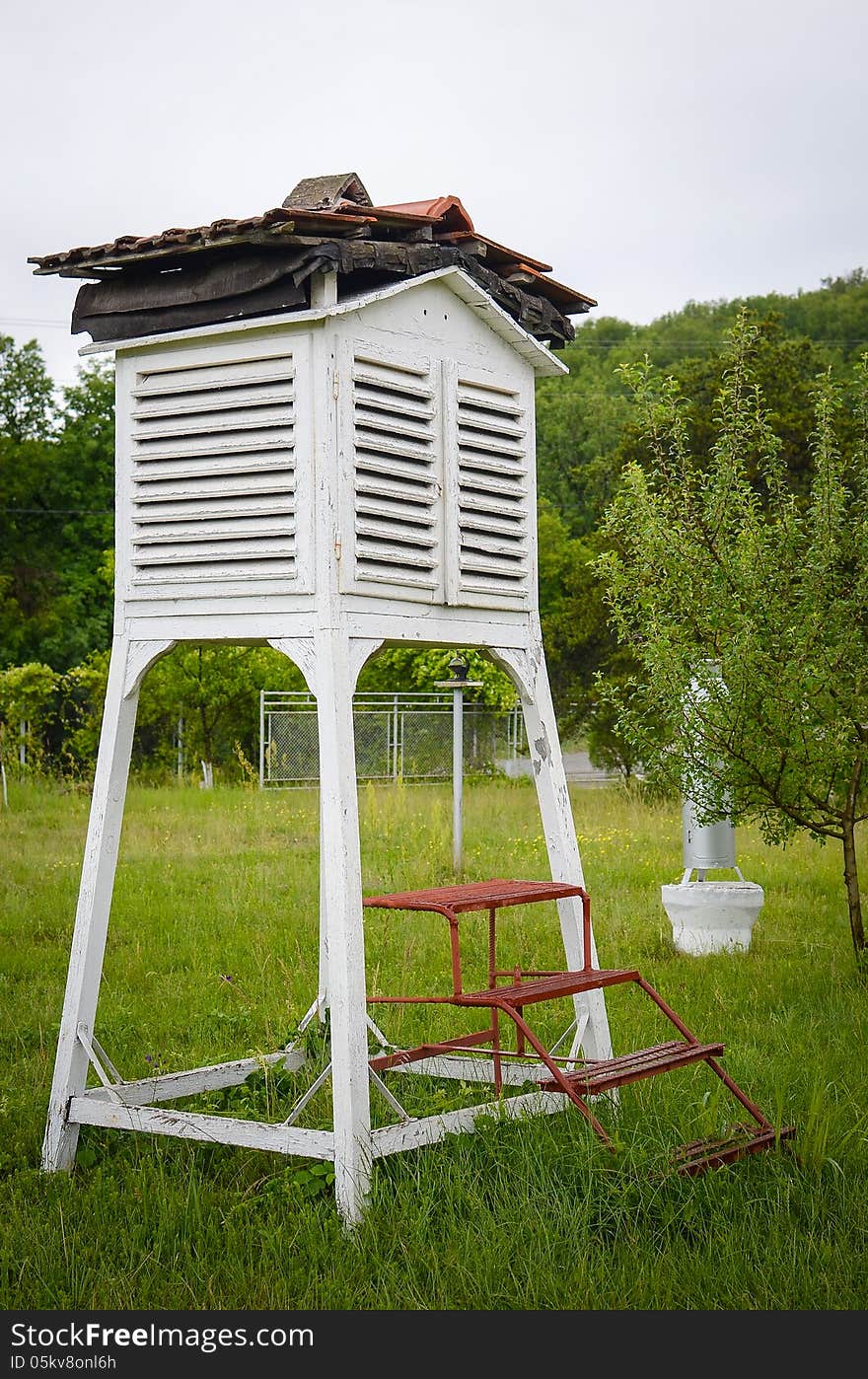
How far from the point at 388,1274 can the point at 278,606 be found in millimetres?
2505

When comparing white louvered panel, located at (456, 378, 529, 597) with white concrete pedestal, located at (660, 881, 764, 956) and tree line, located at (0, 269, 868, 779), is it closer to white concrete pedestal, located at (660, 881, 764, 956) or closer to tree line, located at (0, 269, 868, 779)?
tree line, located at (0, 269, 868, 779)

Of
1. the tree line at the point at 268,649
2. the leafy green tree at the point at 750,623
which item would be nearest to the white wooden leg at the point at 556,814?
the leafy green tree at the point at 750,623

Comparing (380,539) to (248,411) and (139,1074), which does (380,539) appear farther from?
(139,1074)

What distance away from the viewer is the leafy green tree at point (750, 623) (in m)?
8.99

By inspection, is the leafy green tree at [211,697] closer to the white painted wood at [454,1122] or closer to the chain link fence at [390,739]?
the chain link fence at [390,739]

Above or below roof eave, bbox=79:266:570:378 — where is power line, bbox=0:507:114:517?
above

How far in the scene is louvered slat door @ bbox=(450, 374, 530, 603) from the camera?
21.1 ft

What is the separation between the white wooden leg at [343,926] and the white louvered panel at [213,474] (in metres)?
0.54

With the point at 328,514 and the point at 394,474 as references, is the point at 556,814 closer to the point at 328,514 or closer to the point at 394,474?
the point at 394,474

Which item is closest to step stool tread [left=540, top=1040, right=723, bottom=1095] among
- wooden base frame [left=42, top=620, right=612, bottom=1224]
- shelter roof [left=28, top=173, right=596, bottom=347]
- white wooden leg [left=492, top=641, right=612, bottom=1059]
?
wooden base frame [left=42, top=620, right=612, bottom=1224]

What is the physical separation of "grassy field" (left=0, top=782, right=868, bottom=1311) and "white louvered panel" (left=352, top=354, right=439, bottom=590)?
230 centimetres

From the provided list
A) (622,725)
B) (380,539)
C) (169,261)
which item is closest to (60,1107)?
(380,539)

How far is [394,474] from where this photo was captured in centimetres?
603

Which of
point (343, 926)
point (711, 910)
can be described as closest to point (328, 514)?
point (343, 926)
